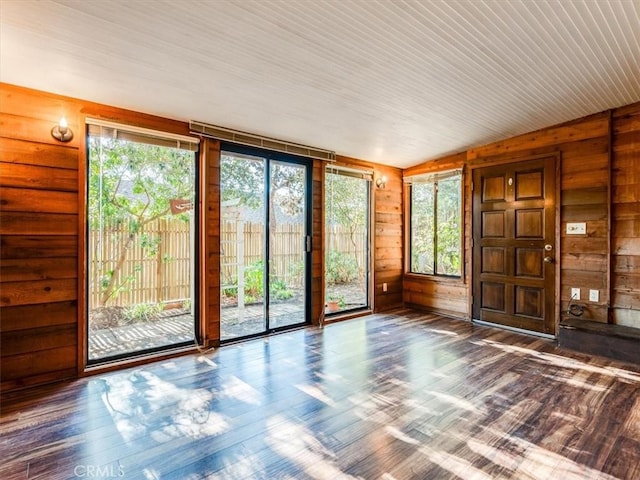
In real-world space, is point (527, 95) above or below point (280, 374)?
above

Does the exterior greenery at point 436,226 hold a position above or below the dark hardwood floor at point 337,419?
above

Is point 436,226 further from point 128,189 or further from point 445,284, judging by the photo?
point 128,189

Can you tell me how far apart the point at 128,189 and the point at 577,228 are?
4.65 m

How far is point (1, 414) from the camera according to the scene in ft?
7.36

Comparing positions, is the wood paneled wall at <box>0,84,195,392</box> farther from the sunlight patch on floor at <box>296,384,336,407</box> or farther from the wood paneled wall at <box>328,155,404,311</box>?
the wood paneled wall at <box>328,155,404,311</box>

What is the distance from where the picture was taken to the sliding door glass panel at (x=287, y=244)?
4059 mm

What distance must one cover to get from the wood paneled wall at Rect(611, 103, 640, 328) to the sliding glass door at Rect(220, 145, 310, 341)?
332 cm

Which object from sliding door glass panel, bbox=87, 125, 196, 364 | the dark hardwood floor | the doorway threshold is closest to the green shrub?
the dark hardwood floor

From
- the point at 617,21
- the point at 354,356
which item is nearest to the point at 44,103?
the point at 354,356

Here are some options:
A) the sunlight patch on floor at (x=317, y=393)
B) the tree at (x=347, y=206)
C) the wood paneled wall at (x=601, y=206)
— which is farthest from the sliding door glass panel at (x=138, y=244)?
the wood paneled wall at (x=601, y=206)

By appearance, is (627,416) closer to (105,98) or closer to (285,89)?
(285,89)

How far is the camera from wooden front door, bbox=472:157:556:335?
3992 mm

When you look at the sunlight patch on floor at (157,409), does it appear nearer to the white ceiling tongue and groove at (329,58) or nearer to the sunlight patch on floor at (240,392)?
the sunlight patch on floor at (240,392)

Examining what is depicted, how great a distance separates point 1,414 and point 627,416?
409 centimetres
